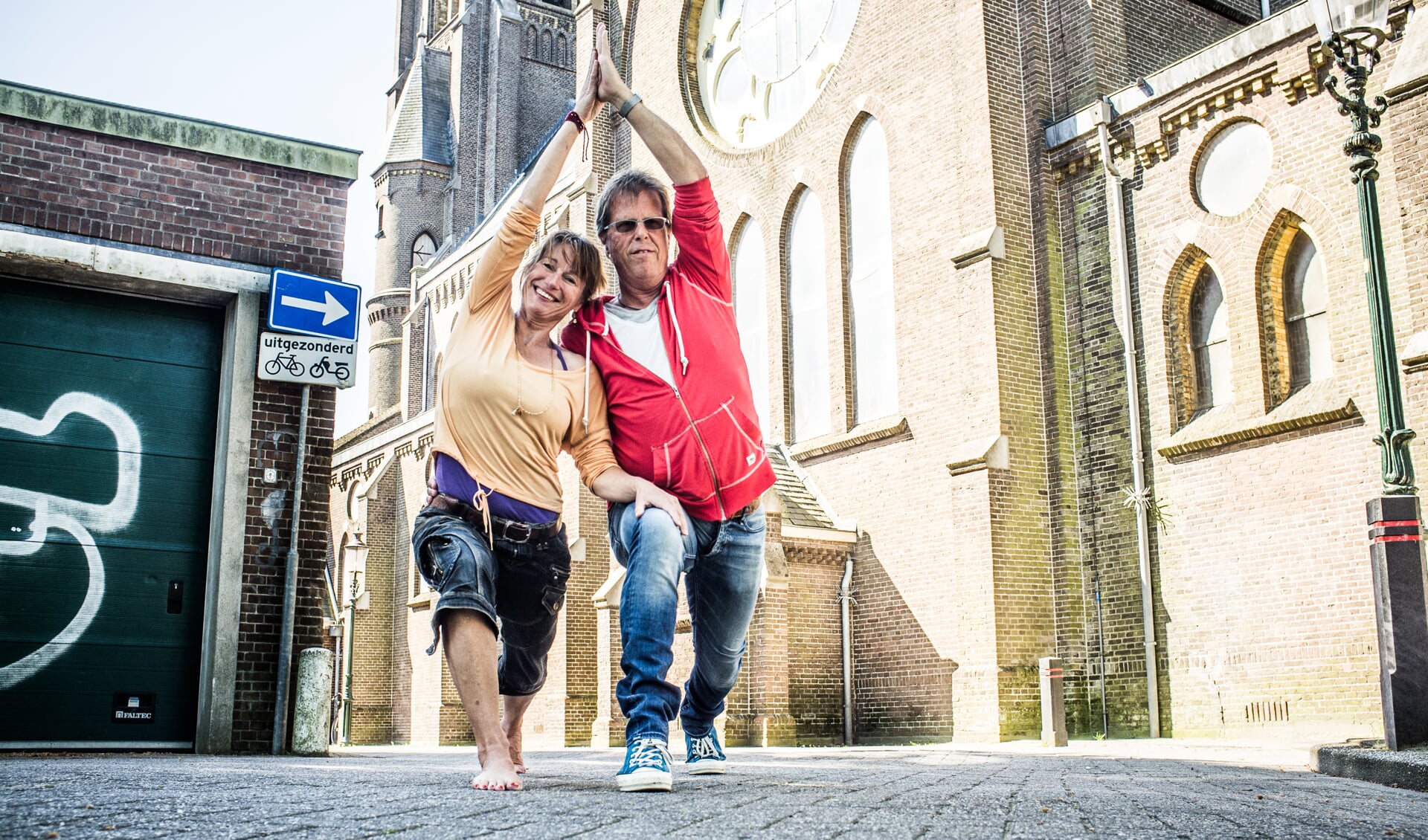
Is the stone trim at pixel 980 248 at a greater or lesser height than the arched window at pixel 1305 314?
greater

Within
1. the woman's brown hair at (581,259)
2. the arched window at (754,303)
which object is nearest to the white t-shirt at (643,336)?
the woman's brown hair at (581,259)

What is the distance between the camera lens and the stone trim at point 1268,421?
12367mm

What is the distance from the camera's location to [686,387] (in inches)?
172

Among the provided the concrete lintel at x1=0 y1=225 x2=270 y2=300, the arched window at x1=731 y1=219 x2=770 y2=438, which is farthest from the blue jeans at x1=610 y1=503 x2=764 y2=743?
the arched window at x1=731 y1=219 x2=770 y2=438

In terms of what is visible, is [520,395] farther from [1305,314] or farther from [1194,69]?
[1194,69]

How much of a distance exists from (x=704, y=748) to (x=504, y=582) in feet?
3.40

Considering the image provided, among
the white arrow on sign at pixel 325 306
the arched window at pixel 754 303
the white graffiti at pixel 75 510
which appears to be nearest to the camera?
the white graffiti at pixel 75 510

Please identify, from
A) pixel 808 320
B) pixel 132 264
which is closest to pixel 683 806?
pixel 132 264

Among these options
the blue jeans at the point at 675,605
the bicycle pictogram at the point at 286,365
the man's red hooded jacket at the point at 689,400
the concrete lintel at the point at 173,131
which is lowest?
the blue jeans at the point at 675,605

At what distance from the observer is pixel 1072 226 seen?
51.5 ft

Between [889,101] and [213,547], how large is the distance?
11.6m

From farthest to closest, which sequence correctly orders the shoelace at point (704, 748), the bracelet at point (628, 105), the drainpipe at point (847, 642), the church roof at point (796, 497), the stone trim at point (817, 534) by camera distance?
the church roof at point (796, 497)
the drainpipe at point (847, 642)
the stone trim at point (817, 534)
the shoelace at point (704, 748)
the bracelet at point (628, 105)

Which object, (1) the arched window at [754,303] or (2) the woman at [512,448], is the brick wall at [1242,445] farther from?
(2) the woman at [512,448]

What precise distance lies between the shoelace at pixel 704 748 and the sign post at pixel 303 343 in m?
5.13
